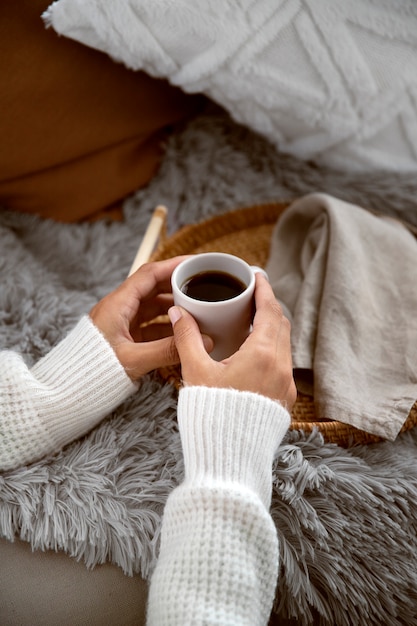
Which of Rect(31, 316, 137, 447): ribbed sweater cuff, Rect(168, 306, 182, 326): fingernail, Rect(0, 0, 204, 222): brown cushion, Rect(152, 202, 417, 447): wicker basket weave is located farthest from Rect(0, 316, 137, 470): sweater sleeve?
Rect(0, 0, 204, 222): brown cushion

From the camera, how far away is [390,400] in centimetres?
64

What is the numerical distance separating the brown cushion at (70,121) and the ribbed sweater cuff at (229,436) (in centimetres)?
54

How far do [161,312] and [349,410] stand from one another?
0.29 meters

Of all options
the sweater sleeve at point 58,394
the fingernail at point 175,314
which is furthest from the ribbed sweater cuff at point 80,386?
the fingernail at point 175,314

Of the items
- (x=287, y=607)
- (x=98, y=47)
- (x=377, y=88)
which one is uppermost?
(x=98, y=47)

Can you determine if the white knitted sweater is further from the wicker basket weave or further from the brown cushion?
the brown cushion

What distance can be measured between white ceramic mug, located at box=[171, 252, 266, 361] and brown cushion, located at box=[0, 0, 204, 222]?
15.7 inches

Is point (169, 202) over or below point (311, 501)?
over

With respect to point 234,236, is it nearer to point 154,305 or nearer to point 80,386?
point 154,305

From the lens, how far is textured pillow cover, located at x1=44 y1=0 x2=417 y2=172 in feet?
2.39

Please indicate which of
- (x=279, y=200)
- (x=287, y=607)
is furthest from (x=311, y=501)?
(x=279, y=200)

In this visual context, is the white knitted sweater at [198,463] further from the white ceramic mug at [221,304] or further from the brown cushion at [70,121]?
the brown cushion at [70,121]

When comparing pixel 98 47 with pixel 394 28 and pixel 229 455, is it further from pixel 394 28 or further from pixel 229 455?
pixel 229 455

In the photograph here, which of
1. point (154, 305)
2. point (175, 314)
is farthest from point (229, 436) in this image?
point (154, 305)
